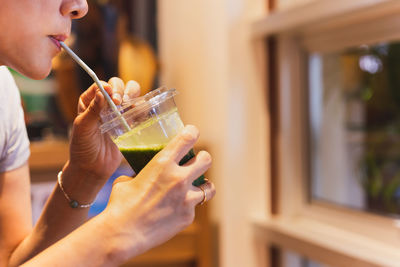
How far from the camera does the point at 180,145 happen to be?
0.76 meters

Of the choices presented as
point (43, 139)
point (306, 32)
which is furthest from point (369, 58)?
point (43, 139)

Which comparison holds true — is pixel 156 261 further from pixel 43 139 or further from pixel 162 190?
pixel 162 190

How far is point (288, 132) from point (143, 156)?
123 cm

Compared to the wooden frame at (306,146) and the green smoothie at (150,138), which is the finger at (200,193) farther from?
the wooden frame at (306,146)

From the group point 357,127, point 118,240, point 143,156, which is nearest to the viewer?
point 118,240

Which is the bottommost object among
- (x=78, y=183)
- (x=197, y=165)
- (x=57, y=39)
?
(x=78, y=183)

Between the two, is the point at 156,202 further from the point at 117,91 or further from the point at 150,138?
the point at 117,91

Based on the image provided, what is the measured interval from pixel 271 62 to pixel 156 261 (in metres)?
1.02

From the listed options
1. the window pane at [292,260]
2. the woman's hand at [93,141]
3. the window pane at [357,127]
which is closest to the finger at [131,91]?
the woman's hand at [93,141]

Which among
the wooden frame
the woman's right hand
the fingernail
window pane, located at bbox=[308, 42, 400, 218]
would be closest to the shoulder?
the fingernail

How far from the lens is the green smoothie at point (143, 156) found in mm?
830

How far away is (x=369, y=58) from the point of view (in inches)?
68.2

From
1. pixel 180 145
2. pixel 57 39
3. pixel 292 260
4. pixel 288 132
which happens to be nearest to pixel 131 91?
pixel 57 39

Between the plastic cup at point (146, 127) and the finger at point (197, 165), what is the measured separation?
0.06 m
